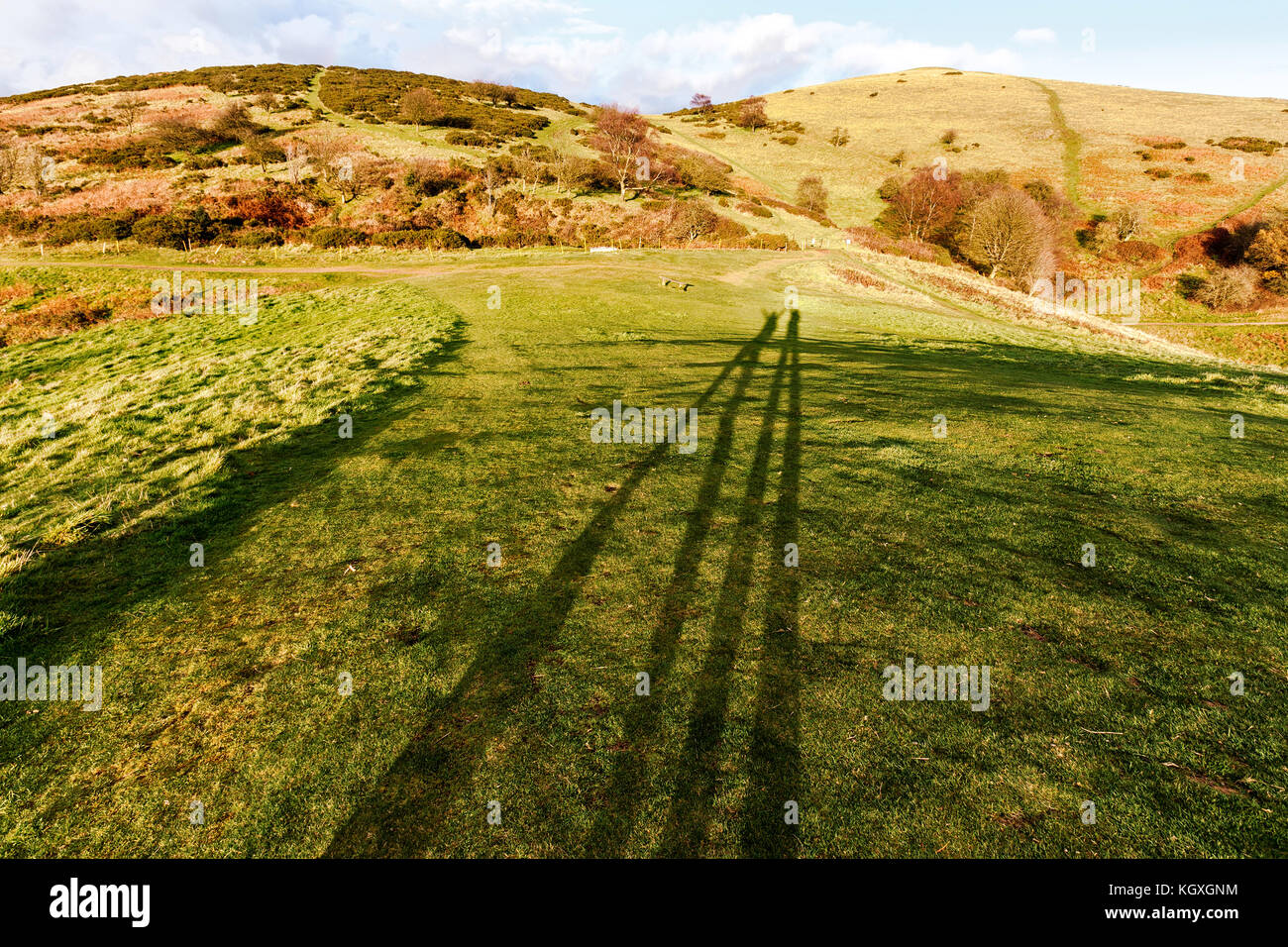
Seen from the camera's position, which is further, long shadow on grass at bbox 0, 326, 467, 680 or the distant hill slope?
the distant hill slope

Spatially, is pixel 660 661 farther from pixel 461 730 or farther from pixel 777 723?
pixel 461 730

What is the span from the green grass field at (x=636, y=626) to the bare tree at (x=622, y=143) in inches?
2612

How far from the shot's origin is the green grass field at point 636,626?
4281mm

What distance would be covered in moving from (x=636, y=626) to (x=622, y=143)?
265 ft

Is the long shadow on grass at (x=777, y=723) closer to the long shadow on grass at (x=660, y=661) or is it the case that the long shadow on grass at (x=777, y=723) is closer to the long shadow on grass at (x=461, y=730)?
the long shadow on grass at (x=660, y=661)

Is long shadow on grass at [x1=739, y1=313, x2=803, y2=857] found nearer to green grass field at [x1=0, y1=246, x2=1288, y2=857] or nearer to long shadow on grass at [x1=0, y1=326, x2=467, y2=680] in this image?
green grass field at [x1=0, y1=246, x2=1288, y2=857]

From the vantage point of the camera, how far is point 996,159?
88375 mm

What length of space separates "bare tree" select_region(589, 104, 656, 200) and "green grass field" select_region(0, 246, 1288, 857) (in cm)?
6634

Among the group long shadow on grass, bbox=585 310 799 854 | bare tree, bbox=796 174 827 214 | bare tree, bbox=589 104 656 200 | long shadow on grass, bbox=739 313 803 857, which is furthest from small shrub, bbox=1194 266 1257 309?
long shadow on grass, bbox=739 313 803 857

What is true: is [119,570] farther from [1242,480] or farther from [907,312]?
[907,312]

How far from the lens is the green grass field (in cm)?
428

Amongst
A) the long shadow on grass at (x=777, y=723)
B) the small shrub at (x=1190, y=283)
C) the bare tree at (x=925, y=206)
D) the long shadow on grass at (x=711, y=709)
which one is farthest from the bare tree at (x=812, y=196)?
the long shadow on grass at (x=777, y=723)

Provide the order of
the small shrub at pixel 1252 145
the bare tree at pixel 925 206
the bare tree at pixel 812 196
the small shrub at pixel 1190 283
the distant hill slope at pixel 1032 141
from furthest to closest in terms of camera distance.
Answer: the small shrub at pixel 1252 145 < the bare tree at pixel 812 196 < the distant hill slope at pixel 1032 141 < the bare tree at pixel 925 206 < the small shrub at pixel 1190 283
